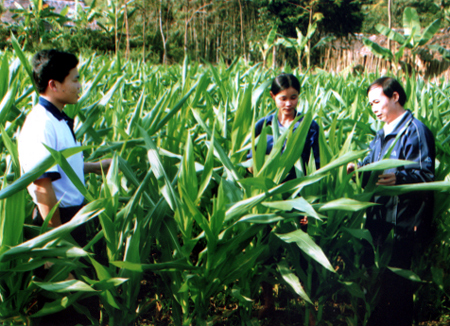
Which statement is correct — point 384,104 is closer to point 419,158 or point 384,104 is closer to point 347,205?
point 419,158

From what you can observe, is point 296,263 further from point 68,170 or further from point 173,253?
point 68,170

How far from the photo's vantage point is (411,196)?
1507mm

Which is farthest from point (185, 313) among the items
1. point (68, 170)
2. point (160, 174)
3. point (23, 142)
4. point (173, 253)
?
point (23, 142)

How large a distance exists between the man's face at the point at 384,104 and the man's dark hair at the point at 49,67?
1.22m

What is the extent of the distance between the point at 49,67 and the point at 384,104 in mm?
1302

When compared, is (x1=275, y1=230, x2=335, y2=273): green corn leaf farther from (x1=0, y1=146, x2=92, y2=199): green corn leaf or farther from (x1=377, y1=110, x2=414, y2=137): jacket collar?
(x1=377, y1=110, x2=414, y2=137): jacket collar

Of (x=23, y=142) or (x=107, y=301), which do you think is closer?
(x=107, y=301)

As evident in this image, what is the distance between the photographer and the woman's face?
184 centimetres

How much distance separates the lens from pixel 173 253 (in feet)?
3.97

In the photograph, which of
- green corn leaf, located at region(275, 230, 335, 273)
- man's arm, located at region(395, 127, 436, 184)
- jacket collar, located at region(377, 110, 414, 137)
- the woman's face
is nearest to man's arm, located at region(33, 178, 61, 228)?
green corn leaf, located at region(275, 230, 335, 273)

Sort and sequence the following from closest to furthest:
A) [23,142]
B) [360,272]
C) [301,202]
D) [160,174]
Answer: [301,202] < [160,174] < [23,142] < [360,272]

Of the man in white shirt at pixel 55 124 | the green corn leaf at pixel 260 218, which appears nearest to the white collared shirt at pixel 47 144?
the man in white shirt at pixel 55 124

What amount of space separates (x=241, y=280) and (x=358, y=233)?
385 mm

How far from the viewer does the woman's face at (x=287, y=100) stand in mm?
1842
